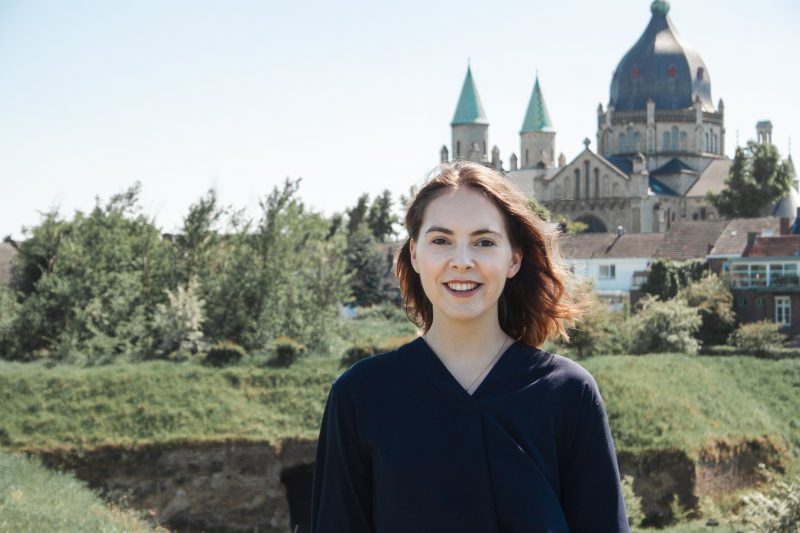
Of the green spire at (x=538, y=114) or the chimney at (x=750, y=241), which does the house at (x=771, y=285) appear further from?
the green spire at (x=538, y=114)

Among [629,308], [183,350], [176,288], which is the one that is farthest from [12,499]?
[629,308]

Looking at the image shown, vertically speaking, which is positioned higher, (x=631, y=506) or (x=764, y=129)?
(x=764, y=129)

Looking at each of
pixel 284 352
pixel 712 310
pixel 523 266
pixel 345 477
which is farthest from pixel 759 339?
pixel 345 477

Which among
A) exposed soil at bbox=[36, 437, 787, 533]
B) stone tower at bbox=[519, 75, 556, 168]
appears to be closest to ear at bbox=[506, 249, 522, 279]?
exposed soil at bbox=[36, 437, 787, 533]

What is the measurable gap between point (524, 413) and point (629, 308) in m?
44.4

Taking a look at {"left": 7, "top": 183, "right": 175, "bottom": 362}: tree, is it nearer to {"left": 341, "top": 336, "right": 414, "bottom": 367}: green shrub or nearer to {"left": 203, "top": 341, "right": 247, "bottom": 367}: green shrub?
{"left": 203, "top": 341, "right": 247, "bottom": 367}: green shrub

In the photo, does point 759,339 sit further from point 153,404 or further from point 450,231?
point 450,231

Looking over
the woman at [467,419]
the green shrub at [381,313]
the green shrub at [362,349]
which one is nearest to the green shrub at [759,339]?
the green shrub at [362,349]

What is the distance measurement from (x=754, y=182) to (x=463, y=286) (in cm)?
7743

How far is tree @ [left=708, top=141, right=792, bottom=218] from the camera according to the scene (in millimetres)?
76750

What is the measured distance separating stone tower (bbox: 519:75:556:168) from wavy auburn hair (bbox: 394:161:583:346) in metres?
96.4

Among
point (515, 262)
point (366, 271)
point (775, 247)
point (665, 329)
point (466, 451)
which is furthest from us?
point (366, 271)

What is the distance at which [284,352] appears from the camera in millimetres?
32281

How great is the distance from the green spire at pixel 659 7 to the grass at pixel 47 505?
83878 millimetres
